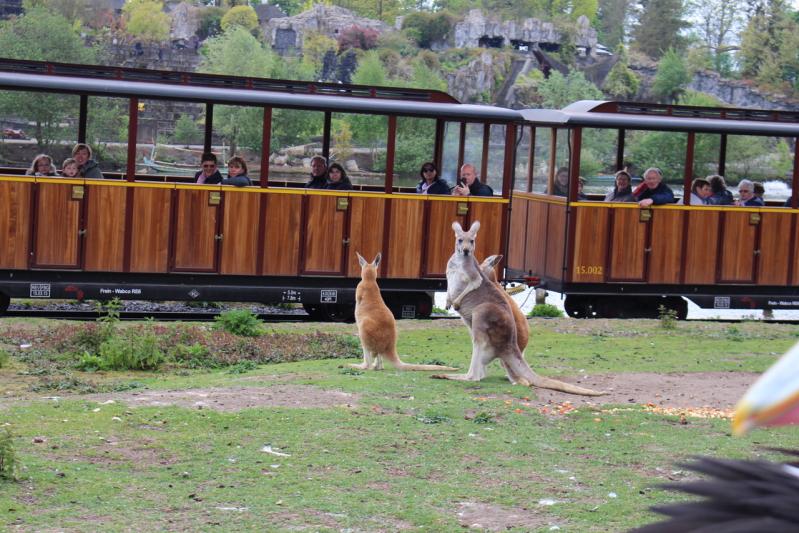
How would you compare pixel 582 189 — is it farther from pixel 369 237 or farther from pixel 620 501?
pixel 620 501

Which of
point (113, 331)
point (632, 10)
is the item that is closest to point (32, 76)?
point (113, 331)

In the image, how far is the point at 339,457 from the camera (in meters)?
7.57

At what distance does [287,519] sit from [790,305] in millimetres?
14040

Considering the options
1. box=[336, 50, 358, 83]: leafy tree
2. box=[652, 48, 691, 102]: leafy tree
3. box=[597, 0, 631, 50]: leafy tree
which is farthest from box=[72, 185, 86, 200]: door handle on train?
box=[597, 0, 631, 50]: leafy tree

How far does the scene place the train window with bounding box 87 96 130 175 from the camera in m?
16.1

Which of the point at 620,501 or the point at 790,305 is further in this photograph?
the point at 790,305

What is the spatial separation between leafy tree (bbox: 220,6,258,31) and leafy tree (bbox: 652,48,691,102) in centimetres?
3039

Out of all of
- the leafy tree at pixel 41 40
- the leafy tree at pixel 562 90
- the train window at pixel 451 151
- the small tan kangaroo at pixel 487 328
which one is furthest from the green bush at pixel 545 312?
the leafy tree at pixel 562 90

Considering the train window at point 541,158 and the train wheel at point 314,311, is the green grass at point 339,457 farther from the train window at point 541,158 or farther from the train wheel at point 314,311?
the train window at point 541,158

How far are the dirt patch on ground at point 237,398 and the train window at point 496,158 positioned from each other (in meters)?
8.24

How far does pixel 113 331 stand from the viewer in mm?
12055

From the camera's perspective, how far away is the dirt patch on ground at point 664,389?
1020cm

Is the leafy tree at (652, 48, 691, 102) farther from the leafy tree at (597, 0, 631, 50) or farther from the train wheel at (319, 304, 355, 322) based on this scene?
the train wheel at (319, 304, 355, 322)

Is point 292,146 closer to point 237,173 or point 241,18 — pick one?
point 237,173
